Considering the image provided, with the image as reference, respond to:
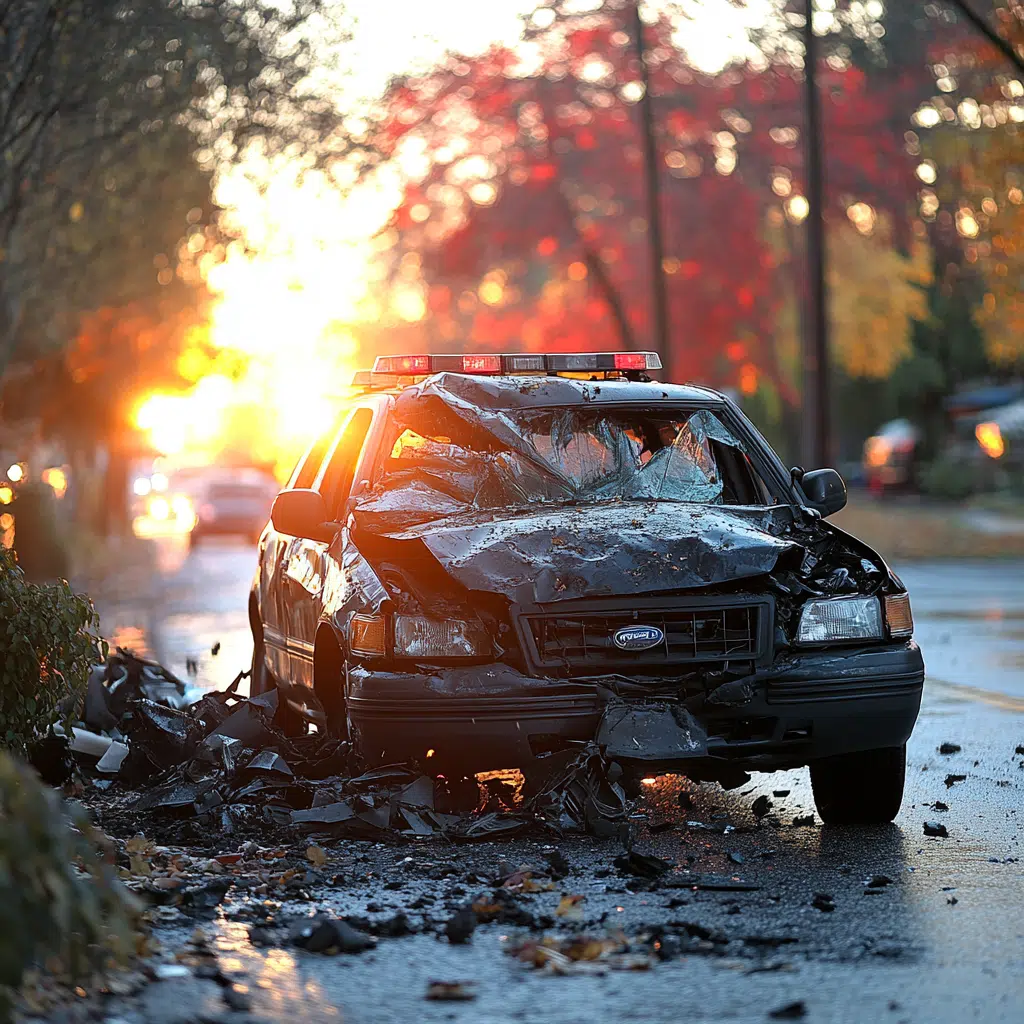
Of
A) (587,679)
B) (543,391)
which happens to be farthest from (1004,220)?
(587,679)

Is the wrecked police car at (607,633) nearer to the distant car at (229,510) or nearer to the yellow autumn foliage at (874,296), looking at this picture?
the distant car at (229,510)

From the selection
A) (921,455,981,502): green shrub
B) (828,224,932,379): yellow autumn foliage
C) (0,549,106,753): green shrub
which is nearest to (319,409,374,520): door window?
(0,549,106,753): green shrub

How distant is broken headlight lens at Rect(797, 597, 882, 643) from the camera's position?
7.57 meters

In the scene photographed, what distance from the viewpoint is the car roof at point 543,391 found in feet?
29.0

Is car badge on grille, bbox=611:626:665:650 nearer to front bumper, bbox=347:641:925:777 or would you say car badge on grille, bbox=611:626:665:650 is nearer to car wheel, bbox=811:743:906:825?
front bumper, bbox=347:641:925:777

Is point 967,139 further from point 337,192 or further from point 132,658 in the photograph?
point 132,658

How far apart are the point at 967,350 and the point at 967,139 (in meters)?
29.8

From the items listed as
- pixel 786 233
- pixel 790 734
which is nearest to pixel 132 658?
pixel 790 734

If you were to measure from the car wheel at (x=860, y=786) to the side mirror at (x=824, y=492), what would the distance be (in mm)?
1325

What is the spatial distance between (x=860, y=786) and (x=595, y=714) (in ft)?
4.26

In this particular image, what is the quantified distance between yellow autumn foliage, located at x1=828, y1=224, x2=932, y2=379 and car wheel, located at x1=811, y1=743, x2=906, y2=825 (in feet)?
155

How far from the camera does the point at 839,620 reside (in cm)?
761

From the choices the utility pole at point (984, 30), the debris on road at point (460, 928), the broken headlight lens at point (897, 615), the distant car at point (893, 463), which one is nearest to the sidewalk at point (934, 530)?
the distant car at point (893, 463)

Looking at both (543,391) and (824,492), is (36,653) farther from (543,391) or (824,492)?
(824,492)
